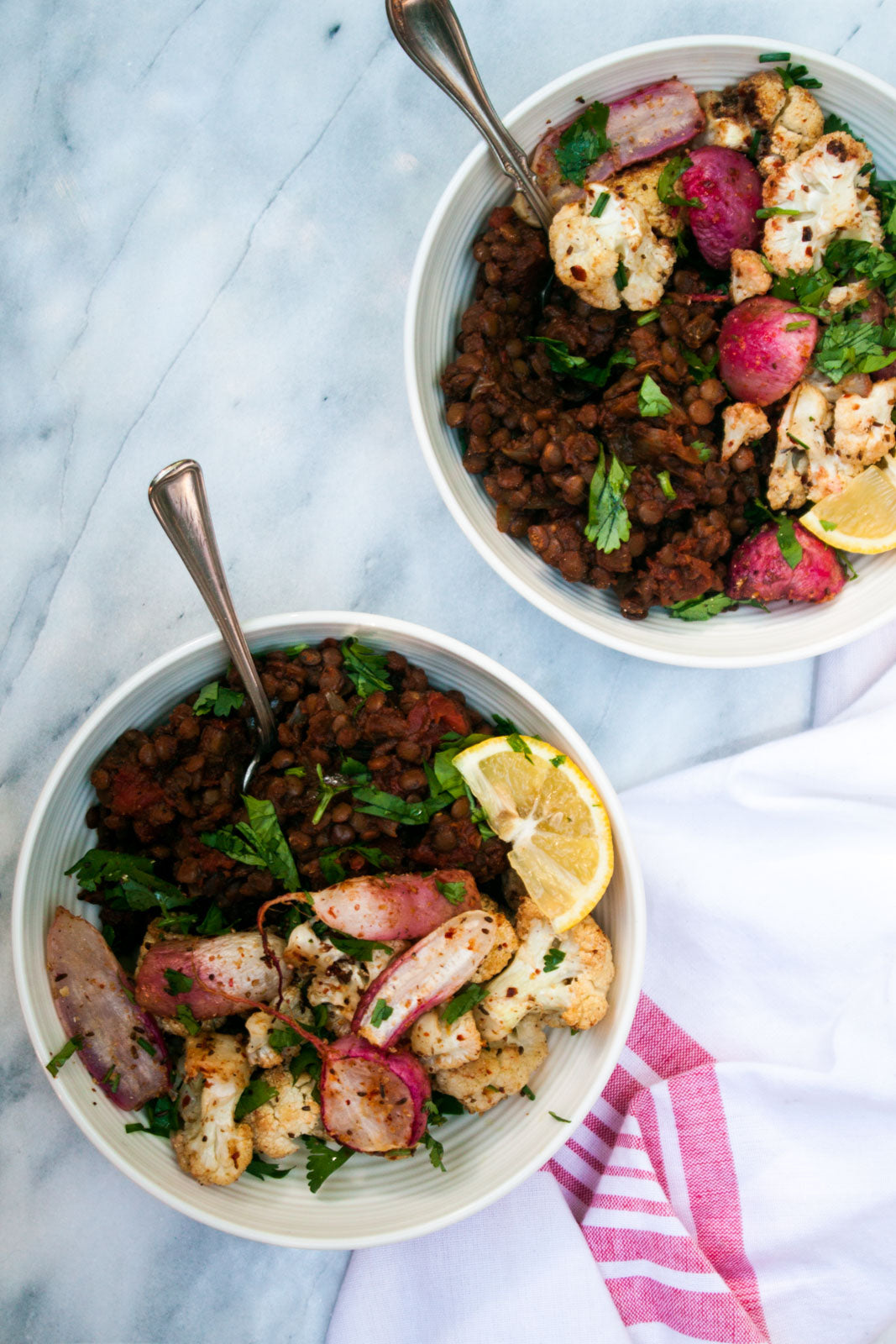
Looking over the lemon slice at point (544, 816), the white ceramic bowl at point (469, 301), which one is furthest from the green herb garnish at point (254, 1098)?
the white ceramic bowl at point (469, 301)

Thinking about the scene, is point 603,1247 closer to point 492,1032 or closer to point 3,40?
point 492,1032

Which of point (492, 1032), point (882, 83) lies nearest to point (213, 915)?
point (492, 1032)

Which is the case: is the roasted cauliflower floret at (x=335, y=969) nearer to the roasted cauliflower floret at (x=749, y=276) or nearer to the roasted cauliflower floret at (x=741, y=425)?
the roasted cauliflower floret at (x=741, y=425)

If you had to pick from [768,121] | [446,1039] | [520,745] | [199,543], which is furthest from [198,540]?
[768,121]

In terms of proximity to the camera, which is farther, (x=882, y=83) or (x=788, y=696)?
(x=788, y=696)

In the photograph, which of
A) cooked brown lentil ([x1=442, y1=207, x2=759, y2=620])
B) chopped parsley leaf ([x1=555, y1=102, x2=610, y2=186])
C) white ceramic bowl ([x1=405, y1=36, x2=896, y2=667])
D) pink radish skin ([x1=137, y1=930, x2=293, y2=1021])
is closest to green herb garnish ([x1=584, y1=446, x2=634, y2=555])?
cooked brown lentil ([x1=442, y1=207, x2=759, y2=620])

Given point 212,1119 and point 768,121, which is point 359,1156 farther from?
point 768,121
